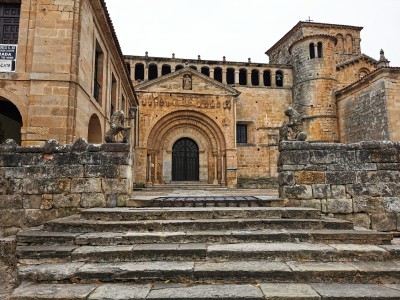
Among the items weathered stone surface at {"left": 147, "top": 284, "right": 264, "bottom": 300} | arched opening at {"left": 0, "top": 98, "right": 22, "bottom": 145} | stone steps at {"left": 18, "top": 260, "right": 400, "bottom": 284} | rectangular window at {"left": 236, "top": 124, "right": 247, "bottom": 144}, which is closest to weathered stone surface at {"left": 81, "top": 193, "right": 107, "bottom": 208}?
stone steps at {"left": 18, "top": 260, "right": 400, "bottom": 284}

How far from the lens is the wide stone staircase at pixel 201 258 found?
294cm

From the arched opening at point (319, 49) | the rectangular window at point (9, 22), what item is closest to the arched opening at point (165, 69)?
the arched opening at point (319, 49)

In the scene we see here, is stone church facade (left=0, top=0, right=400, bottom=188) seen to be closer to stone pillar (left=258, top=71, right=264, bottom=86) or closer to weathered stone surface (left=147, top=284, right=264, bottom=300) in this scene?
stone pillar (left=258, top=71, right=264, bottom=86)

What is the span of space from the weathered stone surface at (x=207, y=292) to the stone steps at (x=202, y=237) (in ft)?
3.12

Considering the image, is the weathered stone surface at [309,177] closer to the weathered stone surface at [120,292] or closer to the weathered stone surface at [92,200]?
the weathered stone surface at [120,292]

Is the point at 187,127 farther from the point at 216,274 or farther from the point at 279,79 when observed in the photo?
the point at 216,274

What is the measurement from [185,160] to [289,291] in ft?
59.2

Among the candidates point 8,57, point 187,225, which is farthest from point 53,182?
point 8,57

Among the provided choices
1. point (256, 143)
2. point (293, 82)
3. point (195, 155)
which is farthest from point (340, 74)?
point (195, 155)

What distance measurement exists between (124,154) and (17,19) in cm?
569

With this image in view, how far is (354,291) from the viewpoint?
2.89 metres

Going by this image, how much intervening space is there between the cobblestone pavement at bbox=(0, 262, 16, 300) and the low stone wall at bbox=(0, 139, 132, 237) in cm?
125

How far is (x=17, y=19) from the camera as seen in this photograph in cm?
795

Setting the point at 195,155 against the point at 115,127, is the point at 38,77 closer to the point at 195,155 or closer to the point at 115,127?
the point at 115,127
